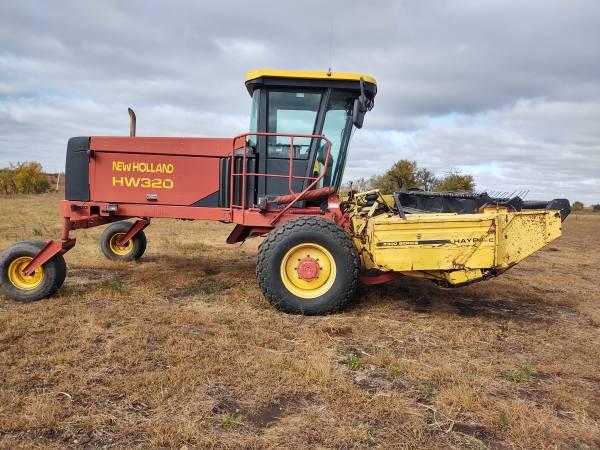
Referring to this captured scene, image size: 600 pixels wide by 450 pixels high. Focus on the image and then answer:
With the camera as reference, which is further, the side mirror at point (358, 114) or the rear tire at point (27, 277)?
the side mirror at point (358, 114)

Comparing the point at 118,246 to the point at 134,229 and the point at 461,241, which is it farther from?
the point at 461,241

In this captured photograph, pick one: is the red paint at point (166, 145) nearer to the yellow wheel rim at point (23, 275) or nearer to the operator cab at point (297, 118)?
the operator cab at point (297, 118)

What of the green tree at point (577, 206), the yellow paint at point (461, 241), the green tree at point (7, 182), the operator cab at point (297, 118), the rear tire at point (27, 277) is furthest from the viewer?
the green tree at point (577, 206)

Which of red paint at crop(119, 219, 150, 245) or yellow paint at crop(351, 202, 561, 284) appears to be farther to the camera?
red paint at crop(119, 219, 150, 245)

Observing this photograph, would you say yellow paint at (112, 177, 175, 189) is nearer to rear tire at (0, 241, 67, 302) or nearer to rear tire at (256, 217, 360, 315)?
rear tire at (0, 241, 67, 302)

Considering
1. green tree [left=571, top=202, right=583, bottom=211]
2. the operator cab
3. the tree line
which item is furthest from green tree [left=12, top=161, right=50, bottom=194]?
green tree [left=571, top=202, right=583, bottom=211]

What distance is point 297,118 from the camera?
6.26 metres

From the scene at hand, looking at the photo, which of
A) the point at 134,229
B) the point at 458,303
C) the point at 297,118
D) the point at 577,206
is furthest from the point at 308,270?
the point at 577,206

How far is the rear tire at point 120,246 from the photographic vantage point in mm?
8414

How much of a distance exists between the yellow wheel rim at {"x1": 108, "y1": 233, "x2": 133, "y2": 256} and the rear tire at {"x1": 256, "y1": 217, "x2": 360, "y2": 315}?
405cm

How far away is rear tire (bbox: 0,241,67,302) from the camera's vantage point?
5629mm

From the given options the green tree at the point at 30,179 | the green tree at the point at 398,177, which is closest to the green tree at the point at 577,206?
the green tree at the point at 398,177

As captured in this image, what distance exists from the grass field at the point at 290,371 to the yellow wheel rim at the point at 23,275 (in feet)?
1.01

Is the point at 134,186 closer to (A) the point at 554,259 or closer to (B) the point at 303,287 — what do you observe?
(B) the point at 303,287
